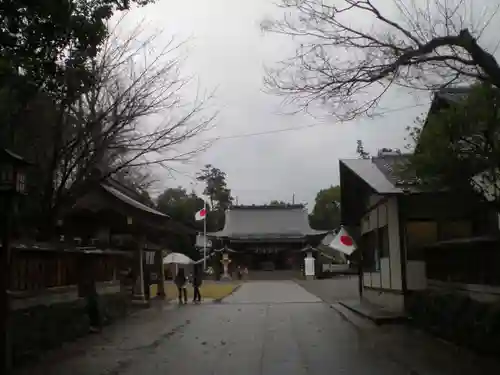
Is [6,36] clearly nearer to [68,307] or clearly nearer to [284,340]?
[68,307]

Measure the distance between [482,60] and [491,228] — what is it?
7235 mm

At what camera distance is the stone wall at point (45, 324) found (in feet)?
36.4

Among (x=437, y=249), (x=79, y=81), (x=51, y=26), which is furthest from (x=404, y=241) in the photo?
(x=51, y=26)

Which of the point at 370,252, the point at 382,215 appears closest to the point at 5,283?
the point at 382,215

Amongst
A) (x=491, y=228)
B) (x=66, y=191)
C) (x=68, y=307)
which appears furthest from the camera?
(x=66, y=191)

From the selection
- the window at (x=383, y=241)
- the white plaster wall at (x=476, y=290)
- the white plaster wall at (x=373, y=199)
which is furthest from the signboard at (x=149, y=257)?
the white plaster wall at (x=476, y=290)

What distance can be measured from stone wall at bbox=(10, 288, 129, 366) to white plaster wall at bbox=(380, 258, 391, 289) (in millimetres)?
9177

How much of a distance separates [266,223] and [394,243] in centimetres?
4912

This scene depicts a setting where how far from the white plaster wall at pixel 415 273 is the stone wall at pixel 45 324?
8921 mm

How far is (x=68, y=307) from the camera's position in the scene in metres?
14.3

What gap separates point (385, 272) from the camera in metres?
21.2

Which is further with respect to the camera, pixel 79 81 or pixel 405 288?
pixel 405 288

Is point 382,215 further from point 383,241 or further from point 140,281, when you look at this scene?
point 140,281

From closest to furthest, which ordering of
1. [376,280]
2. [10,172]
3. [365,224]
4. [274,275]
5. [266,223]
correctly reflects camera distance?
[10,172], [376,280], [365,224], [274,275], [266,223]
